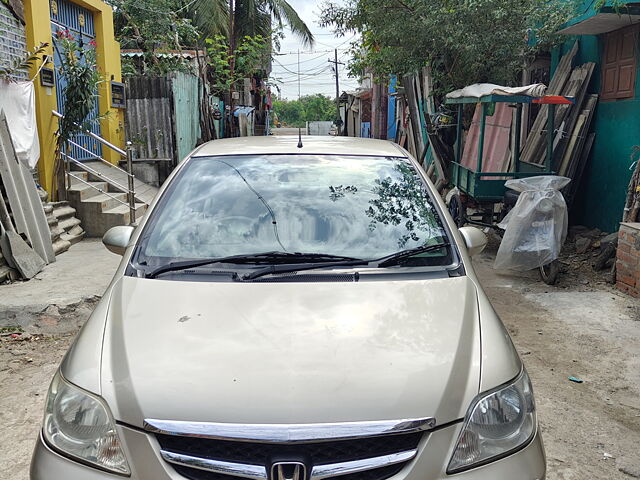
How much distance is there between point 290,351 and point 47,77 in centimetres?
822

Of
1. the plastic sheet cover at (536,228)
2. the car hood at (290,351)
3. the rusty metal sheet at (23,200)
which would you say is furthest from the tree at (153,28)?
the car hood at (290,351)

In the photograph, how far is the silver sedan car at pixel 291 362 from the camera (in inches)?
70.7

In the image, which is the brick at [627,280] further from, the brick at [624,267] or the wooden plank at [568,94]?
the wooden plank at [568,94]

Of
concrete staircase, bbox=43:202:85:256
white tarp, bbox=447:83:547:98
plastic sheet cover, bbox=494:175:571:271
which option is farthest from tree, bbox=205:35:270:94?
plastic sheet cover, bbox=494:175:571:271

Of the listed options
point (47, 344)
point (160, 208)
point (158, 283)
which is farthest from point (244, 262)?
point (47, 344)

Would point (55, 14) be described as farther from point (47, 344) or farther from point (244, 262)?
point (244, 262)

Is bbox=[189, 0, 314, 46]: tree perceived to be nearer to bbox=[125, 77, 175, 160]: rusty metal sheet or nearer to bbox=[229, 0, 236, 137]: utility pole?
bbox=[229, 0, 236, 137]: utility pole

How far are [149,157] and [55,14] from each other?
346 centimetres

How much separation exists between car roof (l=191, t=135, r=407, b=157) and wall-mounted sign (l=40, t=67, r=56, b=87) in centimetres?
611

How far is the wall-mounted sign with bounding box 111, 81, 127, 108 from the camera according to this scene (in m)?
11.4

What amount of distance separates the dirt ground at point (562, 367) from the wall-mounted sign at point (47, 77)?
398 cm

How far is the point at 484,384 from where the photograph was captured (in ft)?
6.50

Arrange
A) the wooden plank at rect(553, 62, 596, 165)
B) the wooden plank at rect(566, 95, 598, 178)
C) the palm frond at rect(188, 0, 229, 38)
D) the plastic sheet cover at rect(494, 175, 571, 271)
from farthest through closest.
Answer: the palm frond at rect(188, 0, 229, 38)
the wooden plank at rect(553, 62, 596, 165)
the wooden plank at rect(566, 95, 598, 178)
the plastic sheet cover at rect(494, 175, 571, 271)

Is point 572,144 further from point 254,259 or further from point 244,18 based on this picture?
point 244,18
